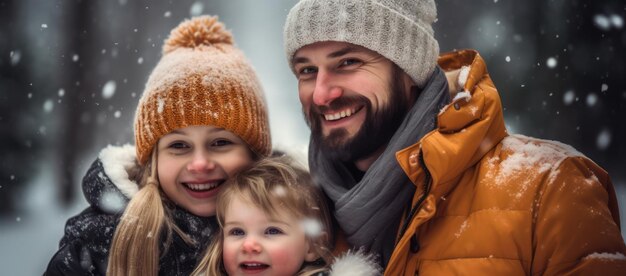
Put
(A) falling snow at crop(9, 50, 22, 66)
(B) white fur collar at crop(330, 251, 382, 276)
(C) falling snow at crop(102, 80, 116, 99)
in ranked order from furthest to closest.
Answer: (C) falling snow at crop(102, 80, 116, 99) < (A) falling snow at crop(9, 50, 22, 66) < (B) white fur collar at crop(330, 251, 382, 276)

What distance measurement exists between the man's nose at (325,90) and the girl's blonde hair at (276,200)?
436mm

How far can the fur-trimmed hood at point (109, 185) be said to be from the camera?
2.92m

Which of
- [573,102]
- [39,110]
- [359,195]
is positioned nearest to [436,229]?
[359,195]

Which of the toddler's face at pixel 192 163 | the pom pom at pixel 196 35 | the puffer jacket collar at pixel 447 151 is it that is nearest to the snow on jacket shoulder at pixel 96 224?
the toddler's face at pixel 192 163

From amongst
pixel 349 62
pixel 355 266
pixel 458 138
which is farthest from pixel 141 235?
pixel 458 138

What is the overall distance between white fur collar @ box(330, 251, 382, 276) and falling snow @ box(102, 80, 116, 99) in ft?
34.5

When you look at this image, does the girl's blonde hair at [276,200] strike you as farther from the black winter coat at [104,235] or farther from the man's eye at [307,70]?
the man's eye at [307,70]

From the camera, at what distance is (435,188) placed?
7.10 feet

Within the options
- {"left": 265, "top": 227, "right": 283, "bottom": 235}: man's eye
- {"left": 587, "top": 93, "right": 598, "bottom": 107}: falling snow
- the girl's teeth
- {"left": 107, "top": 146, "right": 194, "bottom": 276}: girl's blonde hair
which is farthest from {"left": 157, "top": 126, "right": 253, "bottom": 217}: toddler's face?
{"left": 587, "top": 93, "right": 598, "bottom": 107}: falling snow

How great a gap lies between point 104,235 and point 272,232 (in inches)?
35.5

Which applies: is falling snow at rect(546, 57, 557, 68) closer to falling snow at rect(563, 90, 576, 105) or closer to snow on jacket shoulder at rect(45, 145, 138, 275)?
falling snow at rect(563, 90, 576, 105)

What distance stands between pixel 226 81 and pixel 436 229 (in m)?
1.48

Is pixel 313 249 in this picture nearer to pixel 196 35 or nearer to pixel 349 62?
pixel 349 62

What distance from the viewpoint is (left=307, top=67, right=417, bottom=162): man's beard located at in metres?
2.64
